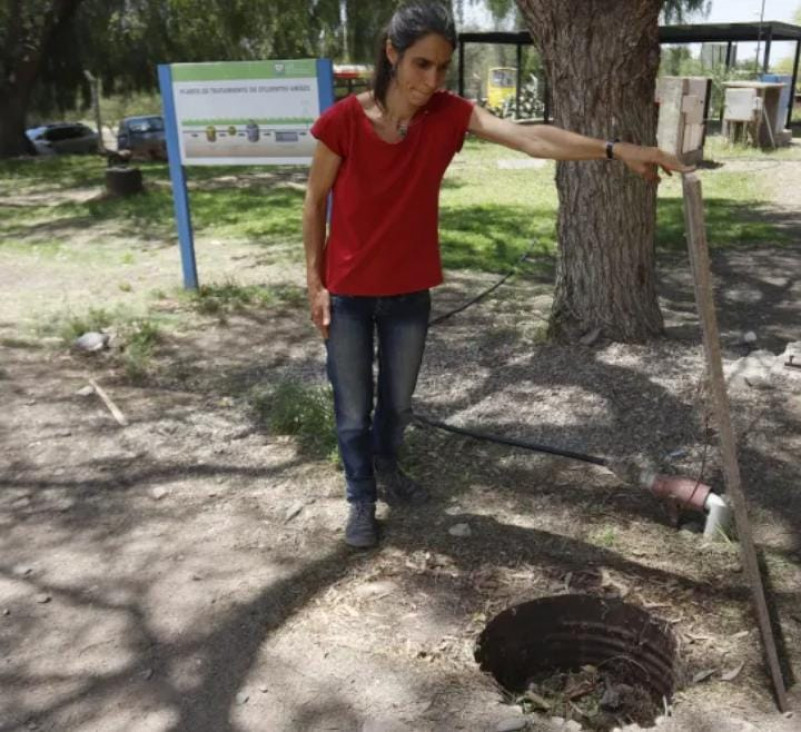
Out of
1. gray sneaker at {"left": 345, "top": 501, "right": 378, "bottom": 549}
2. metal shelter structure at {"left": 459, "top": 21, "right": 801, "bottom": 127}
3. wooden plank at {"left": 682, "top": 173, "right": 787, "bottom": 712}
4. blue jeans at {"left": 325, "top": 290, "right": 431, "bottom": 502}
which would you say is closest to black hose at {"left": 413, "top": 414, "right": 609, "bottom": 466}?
blue jeans at {"left": 325, "top": 290, "right": 431, "bottom": 502}

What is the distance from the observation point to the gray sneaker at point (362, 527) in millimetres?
3305

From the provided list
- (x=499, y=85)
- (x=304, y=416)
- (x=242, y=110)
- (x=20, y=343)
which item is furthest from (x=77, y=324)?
(x=499, y=85)

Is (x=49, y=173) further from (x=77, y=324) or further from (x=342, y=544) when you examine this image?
(x=342, y=544)

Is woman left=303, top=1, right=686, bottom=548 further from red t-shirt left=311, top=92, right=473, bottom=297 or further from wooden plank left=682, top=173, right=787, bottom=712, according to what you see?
wooden plank left=682, top=173, right=787, bottom=712

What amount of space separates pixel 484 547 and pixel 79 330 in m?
3.84

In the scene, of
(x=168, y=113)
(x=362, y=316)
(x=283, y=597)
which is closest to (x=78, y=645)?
(x=283, y=597)

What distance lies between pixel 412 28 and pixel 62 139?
2519 cm

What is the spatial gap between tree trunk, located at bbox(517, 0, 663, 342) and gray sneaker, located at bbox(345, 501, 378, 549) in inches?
90.3

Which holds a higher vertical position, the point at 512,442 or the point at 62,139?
the point at 62,139

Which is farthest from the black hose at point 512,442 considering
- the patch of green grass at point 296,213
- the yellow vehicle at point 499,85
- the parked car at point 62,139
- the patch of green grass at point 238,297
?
the yellow vehicle at point 499,85

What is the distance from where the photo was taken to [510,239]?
29.3 ft

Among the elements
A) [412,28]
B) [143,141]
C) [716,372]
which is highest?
[412,28]

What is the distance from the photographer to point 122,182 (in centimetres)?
1279

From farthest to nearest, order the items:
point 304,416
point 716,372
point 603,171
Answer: point 603,171, point 304,416, point 716,372
